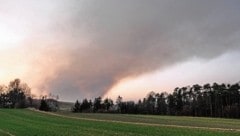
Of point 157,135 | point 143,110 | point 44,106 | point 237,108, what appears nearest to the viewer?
point 157,135

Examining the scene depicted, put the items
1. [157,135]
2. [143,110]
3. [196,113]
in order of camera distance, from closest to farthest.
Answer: [157,135], [196,113], [143,110]

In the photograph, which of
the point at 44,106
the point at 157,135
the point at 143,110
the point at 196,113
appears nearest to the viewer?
the point at 157,135

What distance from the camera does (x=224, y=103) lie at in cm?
17650

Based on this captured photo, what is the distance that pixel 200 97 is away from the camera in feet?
617

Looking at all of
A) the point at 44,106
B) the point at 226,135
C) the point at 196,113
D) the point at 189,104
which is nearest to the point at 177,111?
the point at 189,104

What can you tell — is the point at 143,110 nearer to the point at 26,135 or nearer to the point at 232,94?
the point at 232,94

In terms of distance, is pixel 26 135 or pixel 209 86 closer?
pixel 26 135

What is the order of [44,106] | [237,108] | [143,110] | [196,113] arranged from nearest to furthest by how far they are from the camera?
1. [237,108]
2. [196,113]
3. [44,106]
4. [143,110]

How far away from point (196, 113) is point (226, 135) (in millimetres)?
131328

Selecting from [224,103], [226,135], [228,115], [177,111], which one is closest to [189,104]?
[177,111]

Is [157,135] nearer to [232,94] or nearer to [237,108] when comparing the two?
[237,108]

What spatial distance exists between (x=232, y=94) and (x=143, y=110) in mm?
44396

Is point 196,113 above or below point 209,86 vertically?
below

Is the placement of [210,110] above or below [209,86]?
below
